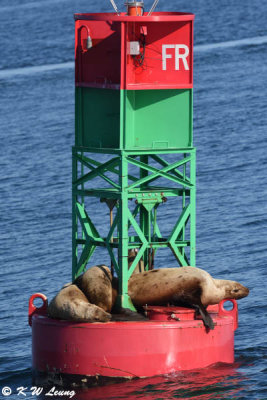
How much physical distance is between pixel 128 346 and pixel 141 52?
8193mm

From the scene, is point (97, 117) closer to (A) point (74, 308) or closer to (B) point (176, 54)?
(B) point (176, 54)

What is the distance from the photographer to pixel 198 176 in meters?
70.4

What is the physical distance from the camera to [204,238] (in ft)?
194

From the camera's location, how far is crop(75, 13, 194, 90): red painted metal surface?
131 feet

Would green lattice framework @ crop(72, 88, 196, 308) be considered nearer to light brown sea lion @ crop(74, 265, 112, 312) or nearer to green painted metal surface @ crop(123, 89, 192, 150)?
green painted metal surface @ crop(123, 89, 192, 150)

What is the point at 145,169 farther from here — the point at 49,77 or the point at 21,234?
the point at 49,77

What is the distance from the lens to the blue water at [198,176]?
42688mm

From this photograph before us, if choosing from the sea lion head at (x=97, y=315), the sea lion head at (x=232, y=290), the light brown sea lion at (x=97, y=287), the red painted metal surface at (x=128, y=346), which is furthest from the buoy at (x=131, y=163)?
the sea lion head at (x=232, y=290)

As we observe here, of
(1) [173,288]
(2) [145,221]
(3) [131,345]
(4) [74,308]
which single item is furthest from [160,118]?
(3) [131,345]

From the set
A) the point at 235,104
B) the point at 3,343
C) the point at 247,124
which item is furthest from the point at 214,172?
the point at 3,343

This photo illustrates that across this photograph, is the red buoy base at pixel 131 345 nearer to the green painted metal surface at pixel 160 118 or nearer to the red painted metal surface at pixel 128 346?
the red painted metal surface at pixel 128 346

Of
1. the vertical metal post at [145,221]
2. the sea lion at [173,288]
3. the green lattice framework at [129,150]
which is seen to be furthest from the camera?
the vertical metal post at [145,221]

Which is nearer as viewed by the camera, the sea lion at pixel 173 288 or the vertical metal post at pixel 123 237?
the vertical metal post at pixel 123 237

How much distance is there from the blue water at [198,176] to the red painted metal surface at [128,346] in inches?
17.3
